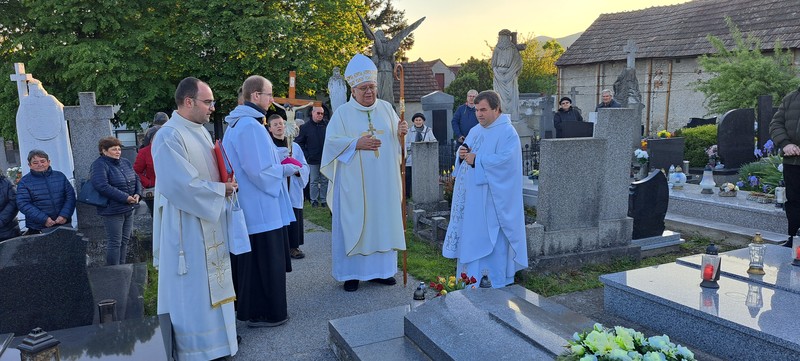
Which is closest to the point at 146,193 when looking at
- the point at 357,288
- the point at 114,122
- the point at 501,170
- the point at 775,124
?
the point at 357,288

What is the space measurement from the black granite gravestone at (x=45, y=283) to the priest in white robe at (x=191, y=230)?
2.94 ft

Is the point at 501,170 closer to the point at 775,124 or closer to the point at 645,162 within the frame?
the point at 775,124

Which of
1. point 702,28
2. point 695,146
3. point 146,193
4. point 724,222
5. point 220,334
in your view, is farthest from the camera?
point 702,28

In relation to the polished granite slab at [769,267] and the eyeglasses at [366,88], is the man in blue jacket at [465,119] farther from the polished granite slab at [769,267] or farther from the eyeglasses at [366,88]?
the polished granite slab at [769,267]

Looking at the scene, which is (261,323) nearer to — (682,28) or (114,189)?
(114,189)

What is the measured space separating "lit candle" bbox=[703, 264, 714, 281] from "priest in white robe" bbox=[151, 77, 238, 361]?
12.0ft

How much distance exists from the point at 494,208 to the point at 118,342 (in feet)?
11.3

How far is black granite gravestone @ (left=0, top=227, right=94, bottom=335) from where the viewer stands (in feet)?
13.9

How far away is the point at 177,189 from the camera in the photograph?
3758 mm

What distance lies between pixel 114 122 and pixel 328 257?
16975 mm

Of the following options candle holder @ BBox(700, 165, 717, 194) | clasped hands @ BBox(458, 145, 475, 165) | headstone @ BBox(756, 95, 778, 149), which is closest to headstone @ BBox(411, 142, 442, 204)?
clasped hands @ BBox(458, 145, 475, 165)

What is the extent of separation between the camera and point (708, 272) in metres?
4.48

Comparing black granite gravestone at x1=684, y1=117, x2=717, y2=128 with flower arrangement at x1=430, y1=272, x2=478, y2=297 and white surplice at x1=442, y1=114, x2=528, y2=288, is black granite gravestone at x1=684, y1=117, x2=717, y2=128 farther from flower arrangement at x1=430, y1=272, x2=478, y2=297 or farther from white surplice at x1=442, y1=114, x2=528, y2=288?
flower arrangement at x1=430, y1=272, x2=478, y2=297

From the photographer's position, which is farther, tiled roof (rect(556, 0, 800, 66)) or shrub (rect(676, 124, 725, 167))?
tiled roof (rect(556, 0, 800, 66))
